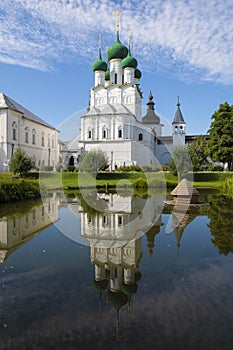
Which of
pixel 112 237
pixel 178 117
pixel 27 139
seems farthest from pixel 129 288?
pixel 178 117

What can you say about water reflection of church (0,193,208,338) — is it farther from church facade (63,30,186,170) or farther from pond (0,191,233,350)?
church facade (63,30,186,170)

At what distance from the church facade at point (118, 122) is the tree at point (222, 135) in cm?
783

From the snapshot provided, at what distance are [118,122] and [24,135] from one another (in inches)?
500

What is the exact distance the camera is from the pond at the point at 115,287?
2.85 m

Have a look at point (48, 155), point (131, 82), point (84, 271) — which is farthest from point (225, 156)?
point (84, 271)

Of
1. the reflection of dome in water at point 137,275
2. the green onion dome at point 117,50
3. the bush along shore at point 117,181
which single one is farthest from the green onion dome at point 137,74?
the reflection of dome in water at point 137,275

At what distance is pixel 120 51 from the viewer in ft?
131

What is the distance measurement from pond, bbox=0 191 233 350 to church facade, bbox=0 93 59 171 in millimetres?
24048

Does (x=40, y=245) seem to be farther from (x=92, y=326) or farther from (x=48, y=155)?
(x=48, y=155)

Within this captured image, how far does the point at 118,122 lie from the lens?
37625 millimetres

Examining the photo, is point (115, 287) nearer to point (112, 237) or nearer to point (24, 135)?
point (112, 237)

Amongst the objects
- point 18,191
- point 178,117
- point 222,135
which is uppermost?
point 178,117

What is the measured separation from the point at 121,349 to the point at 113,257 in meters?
2.54

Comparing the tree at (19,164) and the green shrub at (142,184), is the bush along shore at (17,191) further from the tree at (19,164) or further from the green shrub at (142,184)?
the green shrub at (142,184)
